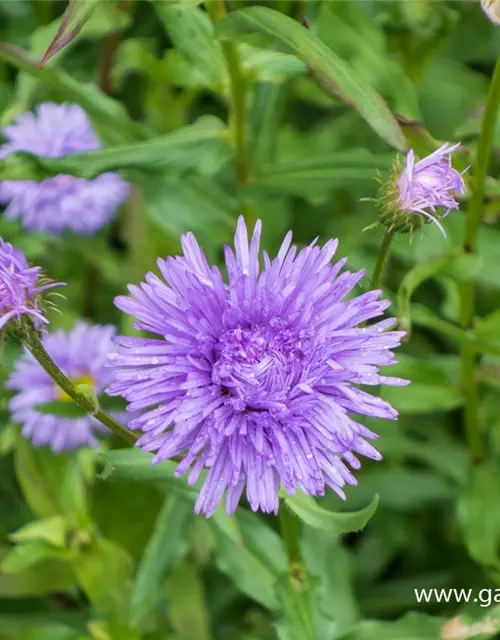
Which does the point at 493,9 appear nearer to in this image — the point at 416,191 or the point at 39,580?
the point at 416,191

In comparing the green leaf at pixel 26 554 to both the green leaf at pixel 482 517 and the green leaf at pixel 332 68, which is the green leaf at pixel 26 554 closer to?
the green leaf at pixel 482 517

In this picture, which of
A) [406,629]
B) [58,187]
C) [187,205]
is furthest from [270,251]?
[406,629]

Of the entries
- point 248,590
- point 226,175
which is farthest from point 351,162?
point 248,590

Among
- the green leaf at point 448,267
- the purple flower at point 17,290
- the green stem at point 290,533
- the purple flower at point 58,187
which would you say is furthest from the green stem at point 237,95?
the green stem at point 290,533

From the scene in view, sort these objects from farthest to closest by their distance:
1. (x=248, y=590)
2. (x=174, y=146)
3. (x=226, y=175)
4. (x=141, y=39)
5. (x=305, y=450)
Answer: (x=141, y=39) < (x=226, y=175) < (x=174, y=146) < (x=248, y=590) < (x=305, y=450)

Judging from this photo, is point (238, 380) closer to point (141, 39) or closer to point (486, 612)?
point (486, 612)

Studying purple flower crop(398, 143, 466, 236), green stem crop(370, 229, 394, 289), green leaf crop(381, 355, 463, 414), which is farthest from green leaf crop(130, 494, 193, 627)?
purple flower crop(398, 143, 466, 236)
